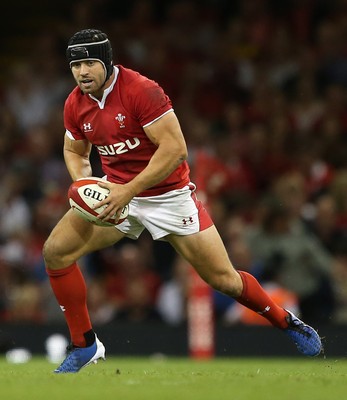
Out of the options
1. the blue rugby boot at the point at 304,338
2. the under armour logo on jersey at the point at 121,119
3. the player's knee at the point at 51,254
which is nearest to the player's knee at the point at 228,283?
the blue rugby boot at the point at 304,338

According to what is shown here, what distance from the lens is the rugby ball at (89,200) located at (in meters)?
6.48

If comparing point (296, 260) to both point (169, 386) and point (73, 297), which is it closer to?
point (73, 297)

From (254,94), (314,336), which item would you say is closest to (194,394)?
(314,336)

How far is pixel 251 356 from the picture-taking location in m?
10.7

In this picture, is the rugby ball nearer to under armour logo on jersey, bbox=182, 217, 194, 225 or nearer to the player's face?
under armour logo on jersey, bbox=182, 217, 194, 225

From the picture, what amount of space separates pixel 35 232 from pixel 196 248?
543cm

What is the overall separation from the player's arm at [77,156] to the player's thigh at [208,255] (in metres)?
0.67

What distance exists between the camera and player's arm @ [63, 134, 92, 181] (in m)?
6.91

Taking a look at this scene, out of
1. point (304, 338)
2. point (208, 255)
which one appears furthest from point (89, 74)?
point (304, 338)

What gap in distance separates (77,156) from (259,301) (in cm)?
147

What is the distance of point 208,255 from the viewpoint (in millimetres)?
6785

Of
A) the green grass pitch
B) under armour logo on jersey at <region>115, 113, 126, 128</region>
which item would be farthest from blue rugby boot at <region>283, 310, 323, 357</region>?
under armour logo on jersey at <region>115, 113, 126, 128</region>

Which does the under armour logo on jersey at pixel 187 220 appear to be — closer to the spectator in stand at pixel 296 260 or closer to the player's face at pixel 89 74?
the player's face at pixel 89 74

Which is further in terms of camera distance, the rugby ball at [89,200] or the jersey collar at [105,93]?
the jersey collar at [105,93]
